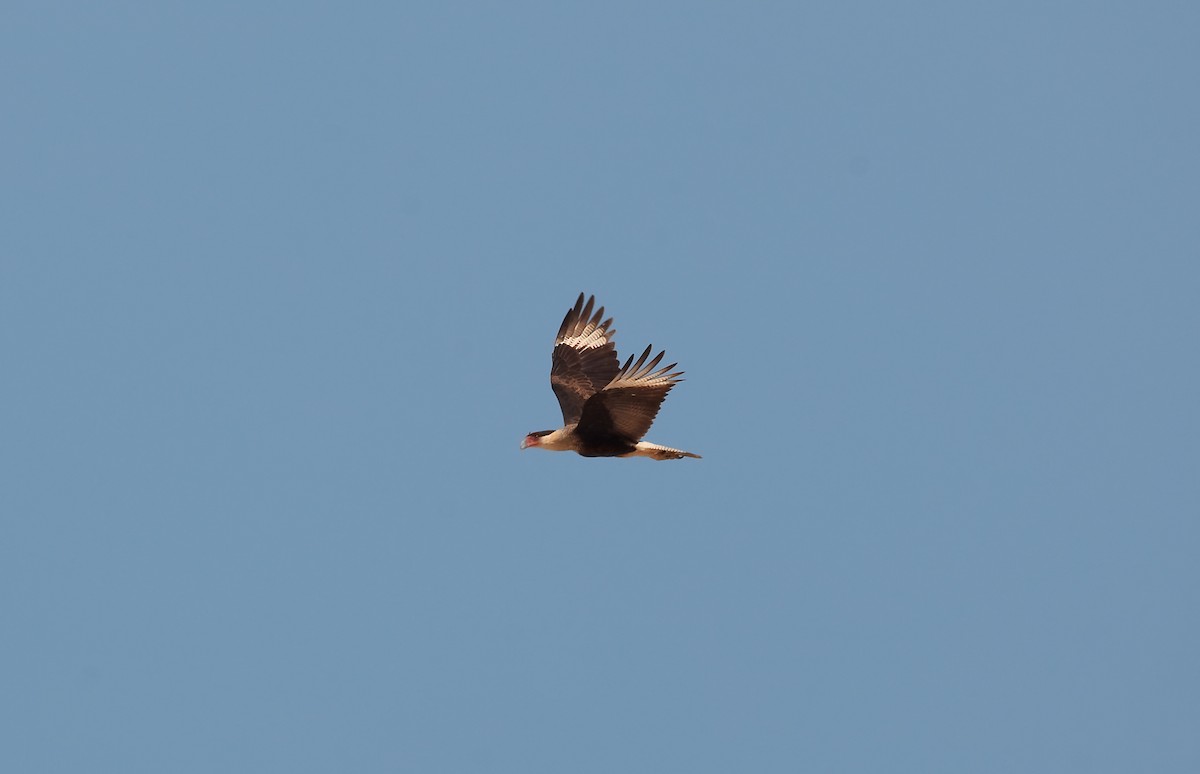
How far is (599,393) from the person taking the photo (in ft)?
65.1

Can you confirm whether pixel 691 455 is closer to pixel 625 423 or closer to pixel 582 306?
pixel 625 423

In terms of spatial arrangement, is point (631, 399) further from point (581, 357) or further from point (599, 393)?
point (581, 357)

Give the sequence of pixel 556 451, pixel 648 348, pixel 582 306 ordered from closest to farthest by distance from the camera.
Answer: pixel 648 348, pixel 556 451, pixel 582 306

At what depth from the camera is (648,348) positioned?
2006 centimetres

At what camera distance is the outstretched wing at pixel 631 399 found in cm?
2019

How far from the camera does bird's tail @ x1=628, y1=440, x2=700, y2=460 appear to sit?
2130cm

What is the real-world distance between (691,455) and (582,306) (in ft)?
11.6

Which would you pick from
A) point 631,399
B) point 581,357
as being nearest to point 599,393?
point 631,399

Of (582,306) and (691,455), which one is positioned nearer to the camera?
(691,455)

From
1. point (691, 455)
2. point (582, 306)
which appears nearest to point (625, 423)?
point (691, 455)

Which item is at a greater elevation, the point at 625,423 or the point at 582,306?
the point at 582,306

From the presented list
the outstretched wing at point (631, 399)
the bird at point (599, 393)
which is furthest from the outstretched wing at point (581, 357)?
the outstretched wing at point (631, 399)

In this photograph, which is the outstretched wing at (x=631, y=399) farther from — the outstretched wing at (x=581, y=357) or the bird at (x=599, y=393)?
the outstretched wing at (x=581, y=357)

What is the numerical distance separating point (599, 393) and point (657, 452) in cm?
198
